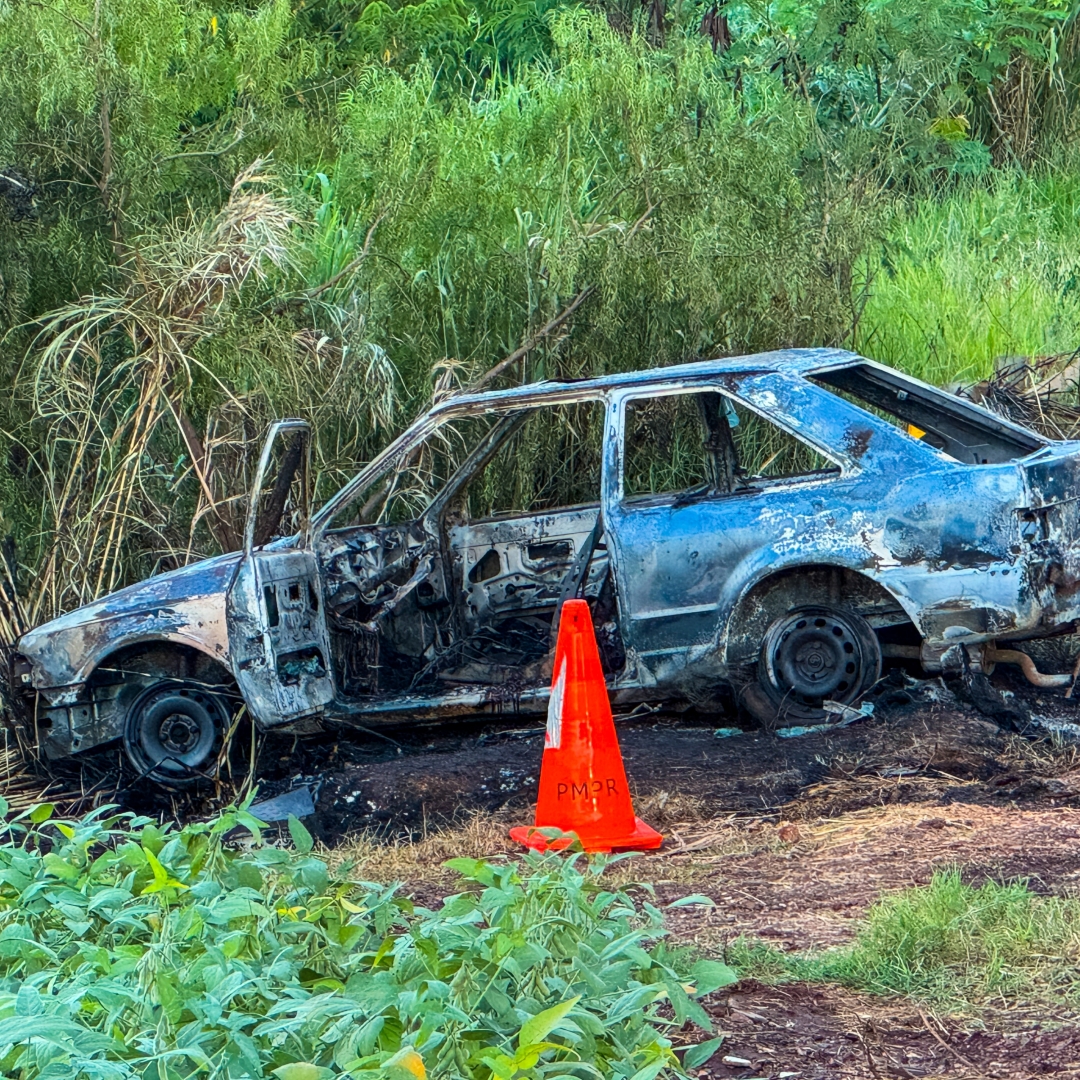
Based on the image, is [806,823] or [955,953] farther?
[806,823]

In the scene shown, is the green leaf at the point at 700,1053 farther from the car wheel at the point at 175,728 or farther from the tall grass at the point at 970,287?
the tall grass at the point at 970,287

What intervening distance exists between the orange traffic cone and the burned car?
1.05 metres

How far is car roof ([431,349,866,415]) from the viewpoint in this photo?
704cm

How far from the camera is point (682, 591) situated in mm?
6871

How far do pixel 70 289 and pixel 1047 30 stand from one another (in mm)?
11193

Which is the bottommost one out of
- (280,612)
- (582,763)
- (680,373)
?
(582,763)

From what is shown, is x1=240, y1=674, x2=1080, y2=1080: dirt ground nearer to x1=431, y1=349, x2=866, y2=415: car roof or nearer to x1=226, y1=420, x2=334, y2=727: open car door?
x1=226, y1=420, x2=334, y2=727: open car door

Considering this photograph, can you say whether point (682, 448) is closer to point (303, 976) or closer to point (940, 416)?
point (940, 416)

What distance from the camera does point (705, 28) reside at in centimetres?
1377

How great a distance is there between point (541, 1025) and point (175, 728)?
15.4ft

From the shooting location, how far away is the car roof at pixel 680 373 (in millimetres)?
7043

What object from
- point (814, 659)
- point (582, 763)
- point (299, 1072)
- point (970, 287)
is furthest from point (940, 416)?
point (299, 1072)

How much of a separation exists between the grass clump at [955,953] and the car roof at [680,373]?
3118 millimetres

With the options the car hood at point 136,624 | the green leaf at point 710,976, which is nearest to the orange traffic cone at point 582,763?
the car hood at point 136,624
